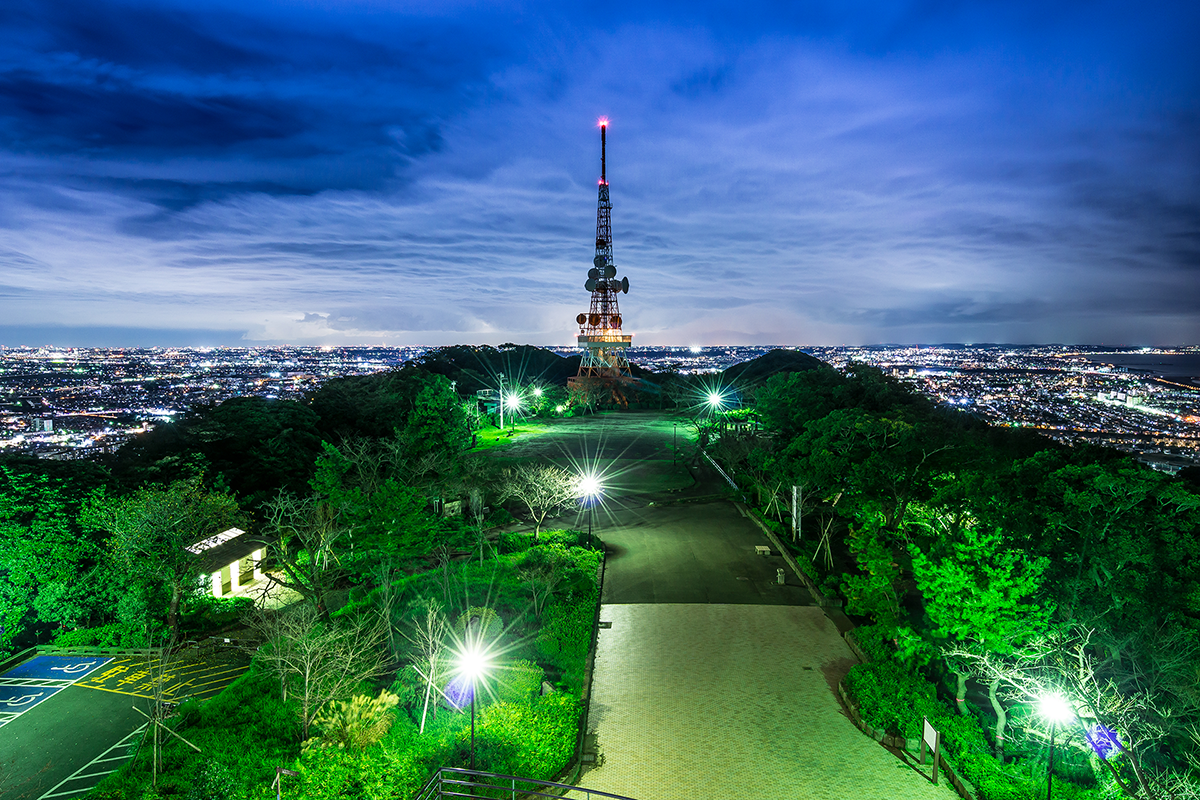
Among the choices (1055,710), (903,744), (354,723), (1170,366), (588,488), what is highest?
(1170,366)

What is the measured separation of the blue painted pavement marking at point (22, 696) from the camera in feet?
42.0

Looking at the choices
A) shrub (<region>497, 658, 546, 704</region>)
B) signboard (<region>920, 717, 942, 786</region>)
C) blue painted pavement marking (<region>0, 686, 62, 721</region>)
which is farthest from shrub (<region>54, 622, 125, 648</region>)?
signboard (<region>920, 717, 942, 786</region>)

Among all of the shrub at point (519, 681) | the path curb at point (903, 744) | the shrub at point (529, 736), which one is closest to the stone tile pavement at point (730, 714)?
the path curb at point (903, 744)

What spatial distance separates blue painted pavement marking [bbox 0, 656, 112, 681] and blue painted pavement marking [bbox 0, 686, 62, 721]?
0.46 m

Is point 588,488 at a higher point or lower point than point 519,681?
higher

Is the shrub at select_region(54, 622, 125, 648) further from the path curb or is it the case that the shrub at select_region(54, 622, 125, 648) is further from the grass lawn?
the grass lawn

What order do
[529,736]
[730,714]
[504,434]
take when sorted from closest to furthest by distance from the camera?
[529,736], [730,714], [504,434]

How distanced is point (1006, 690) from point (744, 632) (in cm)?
640

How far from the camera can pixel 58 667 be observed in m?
14.6

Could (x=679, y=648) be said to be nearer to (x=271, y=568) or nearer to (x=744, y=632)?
(x=744, y=632)

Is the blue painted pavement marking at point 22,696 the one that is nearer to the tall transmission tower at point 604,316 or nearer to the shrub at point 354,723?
the shrub at point 354,723

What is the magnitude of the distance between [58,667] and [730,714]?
18299 millimetres

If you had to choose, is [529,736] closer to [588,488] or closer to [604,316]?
[588,488]

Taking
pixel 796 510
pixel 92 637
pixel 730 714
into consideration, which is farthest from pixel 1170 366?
pixel 92 637
